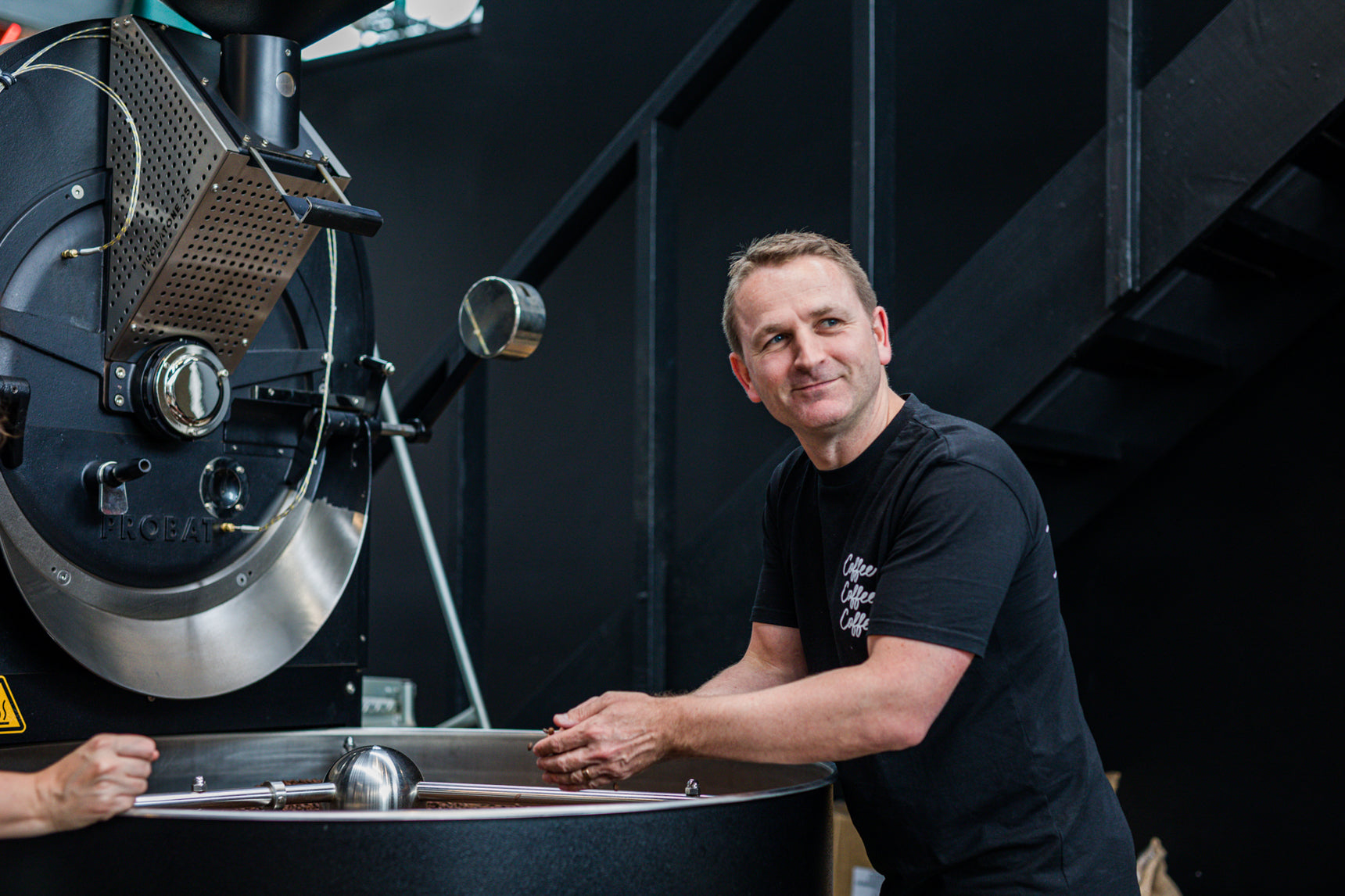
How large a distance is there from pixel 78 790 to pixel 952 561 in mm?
813

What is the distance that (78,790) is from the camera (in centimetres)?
109

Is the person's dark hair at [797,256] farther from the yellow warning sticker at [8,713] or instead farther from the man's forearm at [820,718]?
the yellow warning sticker at [8,713]

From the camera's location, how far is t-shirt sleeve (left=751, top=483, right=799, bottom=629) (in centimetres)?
176

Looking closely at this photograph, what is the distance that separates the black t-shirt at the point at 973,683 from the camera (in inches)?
54.2

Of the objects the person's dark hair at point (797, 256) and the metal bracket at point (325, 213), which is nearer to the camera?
the metal bracket at point (325, 213)

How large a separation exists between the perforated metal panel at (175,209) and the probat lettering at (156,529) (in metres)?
0.18

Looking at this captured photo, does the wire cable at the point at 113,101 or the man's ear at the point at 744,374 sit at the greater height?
the wire cable at the point at 113,101

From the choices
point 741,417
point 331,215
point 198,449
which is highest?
point 741,417

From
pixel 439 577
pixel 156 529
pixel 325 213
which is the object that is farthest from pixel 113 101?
pixel 439 577

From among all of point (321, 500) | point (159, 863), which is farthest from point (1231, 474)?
point (159, 863)

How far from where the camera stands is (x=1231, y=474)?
312 cm

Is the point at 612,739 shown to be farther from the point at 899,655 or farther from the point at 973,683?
the point at 973,683

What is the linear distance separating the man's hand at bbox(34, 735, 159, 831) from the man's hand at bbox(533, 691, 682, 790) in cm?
38

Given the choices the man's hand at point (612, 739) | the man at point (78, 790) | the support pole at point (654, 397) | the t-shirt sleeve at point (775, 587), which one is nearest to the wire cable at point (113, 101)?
the man at point (78, 790)
